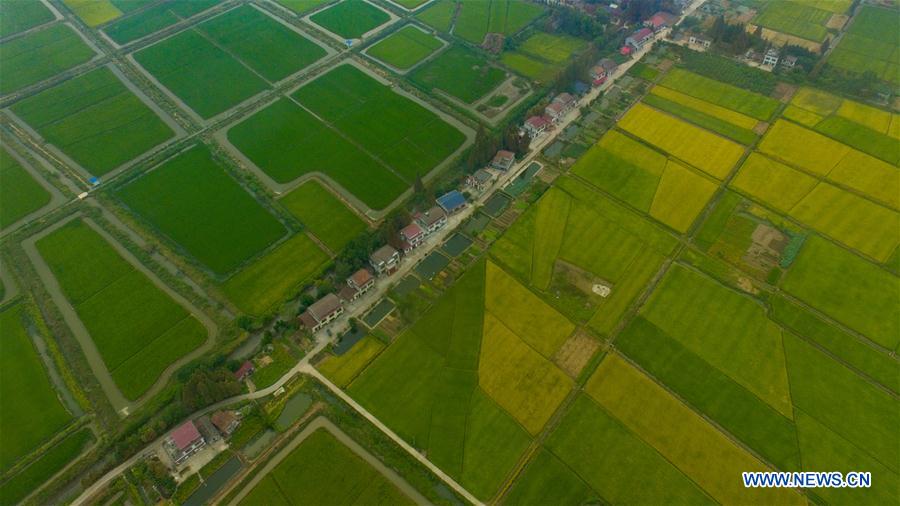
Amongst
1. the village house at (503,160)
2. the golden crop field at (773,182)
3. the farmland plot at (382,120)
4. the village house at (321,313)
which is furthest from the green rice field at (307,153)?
the golden crop field at (773,182)

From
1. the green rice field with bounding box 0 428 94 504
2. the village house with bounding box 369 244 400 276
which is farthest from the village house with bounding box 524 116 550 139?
the green rice field with bounding box 0 428 94 504

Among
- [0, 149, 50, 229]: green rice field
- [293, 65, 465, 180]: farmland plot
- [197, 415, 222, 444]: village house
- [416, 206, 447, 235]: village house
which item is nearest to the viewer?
[197, 415, 222, 444]: village house

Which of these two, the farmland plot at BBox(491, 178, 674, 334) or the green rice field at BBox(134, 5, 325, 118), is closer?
the farmland plot at BBox(491, 178, 674, 334)

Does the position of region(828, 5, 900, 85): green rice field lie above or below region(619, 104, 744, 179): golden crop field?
above

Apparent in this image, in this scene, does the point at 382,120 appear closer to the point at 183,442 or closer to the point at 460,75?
the point at 460,75

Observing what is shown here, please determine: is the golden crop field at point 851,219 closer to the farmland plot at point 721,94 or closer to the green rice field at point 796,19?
the farmland plot at point 721,94

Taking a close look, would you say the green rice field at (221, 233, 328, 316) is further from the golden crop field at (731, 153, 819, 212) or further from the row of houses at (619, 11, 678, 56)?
the row of houses at (619, 11, 678, 56)

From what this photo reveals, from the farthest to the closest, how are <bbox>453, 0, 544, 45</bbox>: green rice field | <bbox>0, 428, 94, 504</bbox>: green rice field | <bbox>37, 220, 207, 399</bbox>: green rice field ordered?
1. <bbox>453, 0, 544, 45</bbox>: green rice field
2. <bbox>37, 220, 207, 399</bbox>: green rice field
3. <bbox>0, 428, 94, 504</bbox>: green rice field
